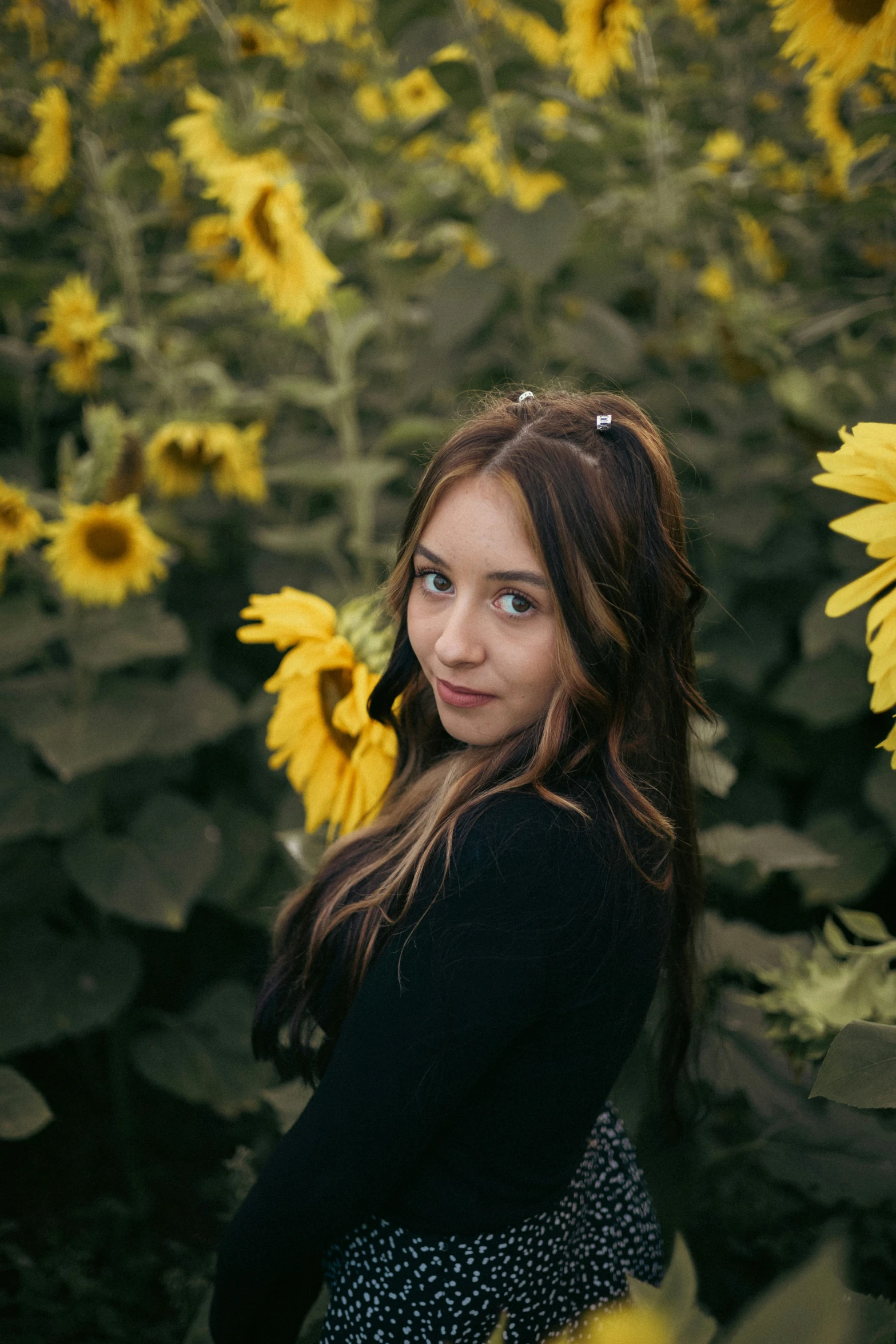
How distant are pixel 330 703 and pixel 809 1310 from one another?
73 cm

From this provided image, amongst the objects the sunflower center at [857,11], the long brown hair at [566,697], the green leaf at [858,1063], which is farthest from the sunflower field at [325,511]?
the green leaf at [858,1063]

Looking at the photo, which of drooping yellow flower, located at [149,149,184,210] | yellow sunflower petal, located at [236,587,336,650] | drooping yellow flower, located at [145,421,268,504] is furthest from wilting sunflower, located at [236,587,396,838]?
drooping yellow flower, located at [149,149,184,210]

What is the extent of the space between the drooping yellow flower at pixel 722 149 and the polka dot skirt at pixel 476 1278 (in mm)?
1972

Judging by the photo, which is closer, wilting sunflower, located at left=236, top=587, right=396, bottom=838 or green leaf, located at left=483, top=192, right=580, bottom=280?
wilting sunflower, located at left=236, top=587, right=396, bottom=838

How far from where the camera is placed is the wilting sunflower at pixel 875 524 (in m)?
0.62

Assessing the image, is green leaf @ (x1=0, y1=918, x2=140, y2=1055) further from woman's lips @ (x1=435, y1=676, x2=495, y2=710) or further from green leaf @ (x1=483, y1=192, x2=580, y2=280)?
green leaf @ (x1=483, y1=192, x2=580, y2=280)

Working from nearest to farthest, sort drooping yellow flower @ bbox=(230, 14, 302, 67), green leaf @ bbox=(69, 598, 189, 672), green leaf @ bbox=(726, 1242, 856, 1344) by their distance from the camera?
green leaf @ bbox=(726, 1242, 856, 1344)
green leaf @ bbox=(69, 598, 189, 672)
drooping yellow flower @ bbox=(230, 14, 302, 67)

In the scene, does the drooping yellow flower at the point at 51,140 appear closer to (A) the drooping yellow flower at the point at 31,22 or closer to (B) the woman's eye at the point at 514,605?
(A) the drooping yellow flower at the point at 31,22

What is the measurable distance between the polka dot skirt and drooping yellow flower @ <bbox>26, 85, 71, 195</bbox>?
200 cm

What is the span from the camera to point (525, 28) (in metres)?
2.08

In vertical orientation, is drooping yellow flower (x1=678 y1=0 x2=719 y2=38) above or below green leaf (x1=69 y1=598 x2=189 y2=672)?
above

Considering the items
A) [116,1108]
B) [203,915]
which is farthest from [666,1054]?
[203,915]

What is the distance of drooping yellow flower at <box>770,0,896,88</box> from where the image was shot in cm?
101

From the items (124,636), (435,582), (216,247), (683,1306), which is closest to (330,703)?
(435,582)
